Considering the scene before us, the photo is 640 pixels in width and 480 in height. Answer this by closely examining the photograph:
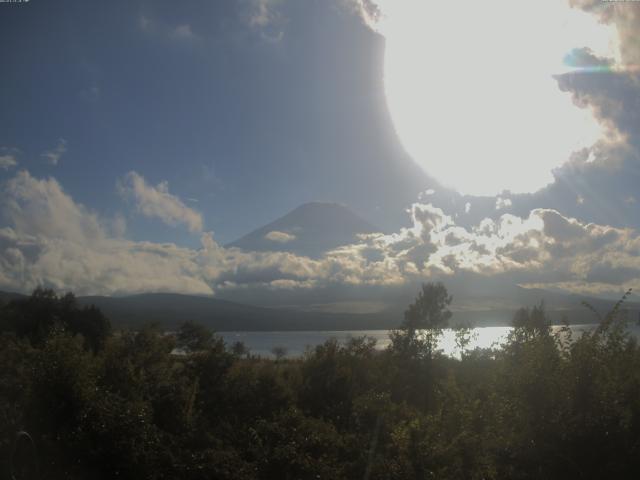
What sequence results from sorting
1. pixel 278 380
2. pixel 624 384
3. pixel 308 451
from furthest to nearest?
pixel 278 380
pixel 308 451
pixel 624 384

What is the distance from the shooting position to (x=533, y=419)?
8.16 m

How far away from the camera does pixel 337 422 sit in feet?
51.2

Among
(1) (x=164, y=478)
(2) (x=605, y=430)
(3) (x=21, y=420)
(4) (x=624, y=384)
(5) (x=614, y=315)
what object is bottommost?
(1) (x=164, y=478)

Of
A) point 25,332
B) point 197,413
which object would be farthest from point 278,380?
point 25,332

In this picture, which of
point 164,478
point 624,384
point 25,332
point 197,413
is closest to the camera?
point 624,384

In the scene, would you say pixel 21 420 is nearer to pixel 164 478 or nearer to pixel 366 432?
pixel 164 478

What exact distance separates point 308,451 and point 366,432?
1745mm

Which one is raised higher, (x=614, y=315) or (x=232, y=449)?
(x=614, y=315)

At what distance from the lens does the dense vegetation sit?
26.6 feet

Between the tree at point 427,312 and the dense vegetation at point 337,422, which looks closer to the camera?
the dense vegetation at point 337,422

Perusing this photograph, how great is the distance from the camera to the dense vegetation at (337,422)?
8109mm

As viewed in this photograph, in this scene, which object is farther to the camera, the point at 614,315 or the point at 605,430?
the point at 614,315

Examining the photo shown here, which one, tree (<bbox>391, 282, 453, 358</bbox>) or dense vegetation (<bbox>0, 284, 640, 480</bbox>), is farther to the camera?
tree (<bbox>391, 282, 453, 358</bbox>)

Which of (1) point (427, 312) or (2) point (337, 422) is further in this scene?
(1) point (427, 312)
